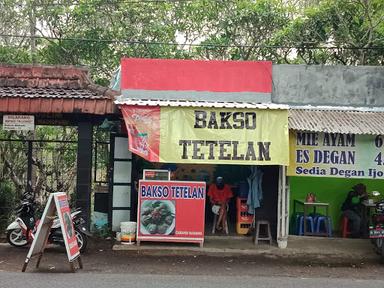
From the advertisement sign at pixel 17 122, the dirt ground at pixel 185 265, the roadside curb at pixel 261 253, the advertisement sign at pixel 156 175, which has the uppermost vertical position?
the advertisement sign at pixel 17 122

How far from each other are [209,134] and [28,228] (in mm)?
4134

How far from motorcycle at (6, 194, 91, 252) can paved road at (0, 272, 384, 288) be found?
67.4 inches

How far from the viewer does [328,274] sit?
8.93 metres

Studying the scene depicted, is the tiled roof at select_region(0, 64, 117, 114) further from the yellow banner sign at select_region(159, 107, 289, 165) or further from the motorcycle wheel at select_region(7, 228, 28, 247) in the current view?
the motorcycle wheel at select_region(7, 228, 28, 247)


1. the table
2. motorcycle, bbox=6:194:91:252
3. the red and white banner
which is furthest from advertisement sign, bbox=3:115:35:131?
the table

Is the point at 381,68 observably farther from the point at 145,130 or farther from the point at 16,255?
the point at 16,255

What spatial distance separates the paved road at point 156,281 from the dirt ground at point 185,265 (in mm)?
361

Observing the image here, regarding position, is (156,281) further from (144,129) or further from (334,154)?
(334,154)

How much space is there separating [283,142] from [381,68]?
3.32 metres

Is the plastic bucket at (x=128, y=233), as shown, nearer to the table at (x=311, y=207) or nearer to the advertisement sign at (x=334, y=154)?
the advertisement sign at (x=334, y=154)

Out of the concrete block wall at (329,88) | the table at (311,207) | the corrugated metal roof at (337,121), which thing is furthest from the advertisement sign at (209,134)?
the table at (311,207)

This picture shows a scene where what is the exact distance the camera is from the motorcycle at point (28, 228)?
9.96 m

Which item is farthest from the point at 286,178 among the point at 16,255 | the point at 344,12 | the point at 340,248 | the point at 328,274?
the point at 344,12

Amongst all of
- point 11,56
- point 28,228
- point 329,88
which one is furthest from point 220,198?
point 11,56
